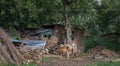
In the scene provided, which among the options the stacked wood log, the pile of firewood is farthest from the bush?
the stacked wood log

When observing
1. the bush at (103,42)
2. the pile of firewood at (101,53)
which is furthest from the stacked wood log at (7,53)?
the bush at (103,42)

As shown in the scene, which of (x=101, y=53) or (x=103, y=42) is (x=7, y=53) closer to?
(x=101, y=53)

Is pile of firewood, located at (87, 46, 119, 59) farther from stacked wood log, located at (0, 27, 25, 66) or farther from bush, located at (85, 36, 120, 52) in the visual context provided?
stacked wood log, located at (0, 27, 25, 66)

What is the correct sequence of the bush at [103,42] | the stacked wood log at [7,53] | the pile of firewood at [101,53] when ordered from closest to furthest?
the stacked wood log at [7,53] < the pile of firewood at [101,53] < the bush at [103,42]

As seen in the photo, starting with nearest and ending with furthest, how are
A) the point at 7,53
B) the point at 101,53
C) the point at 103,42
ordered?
the point at 7,53 < the point at 101,53 < the point at 103,42

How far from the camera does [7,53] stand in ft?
37.3

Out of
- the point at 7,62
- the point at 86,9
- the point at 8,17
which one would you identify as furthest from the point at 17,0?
the point at 86,9

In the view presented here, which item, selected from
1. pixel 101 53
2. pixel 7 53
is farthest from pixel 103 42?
pixel 7 53

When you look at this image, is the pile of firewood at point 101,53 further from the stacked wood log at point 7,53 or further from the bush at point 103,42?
the stacked wood log at point 7,53

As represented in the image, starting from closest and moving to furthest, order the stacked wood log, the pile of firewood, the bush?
1. the stacked wood log
2. the pile of firewood
3. the bush

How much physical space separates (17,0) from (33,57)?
9.42ft

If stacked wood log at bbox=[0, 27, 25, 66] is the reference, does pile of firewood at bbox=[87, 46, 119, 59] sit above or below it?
below

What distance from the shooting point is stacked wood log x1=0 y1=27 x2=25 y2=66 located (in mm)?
11148

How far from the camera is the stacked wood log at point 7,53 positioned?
11148 millimetres
